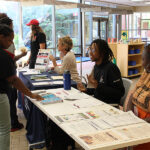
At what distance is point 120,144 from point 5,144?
1.20 metres

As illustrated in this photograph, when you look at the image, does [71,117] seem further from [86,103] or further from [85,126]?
[86,103]

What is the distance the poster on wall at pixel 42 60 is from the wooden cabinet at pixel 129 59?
3.96 meters

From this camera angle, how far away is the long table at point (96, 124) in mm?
1409

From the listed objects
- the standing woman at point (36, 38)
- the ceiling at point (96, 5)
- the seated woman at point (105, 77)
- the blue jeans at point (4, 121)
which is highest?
the ceiling at point (96, 5)

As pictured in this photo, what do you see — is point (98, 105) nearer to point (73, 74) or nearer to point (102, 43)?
point (102, 43)

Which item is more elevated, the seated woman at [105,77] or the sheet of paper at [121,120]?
the seated woman at [105,77]

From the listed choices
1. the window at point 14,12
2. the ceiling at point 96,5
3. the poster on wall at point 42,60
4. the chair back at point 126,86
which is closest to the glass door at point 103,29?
the ceiling at point 96,5

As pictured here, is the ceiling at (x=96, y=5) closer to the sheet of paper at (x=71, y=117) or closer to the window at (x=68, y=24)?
the window at (x=68, y=24)

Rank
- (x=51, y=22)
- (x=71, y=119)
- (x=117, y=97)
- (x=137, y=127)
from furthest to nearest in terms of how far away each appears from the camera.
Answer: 1. (x=51, y=22)
2. (x=117, y=97)
3. (x=71, y=119)
4. (x=137, y=127)

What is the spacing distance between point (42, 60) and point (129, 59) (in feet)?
15.3

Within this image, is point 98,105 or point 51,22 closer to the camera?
point 98,105

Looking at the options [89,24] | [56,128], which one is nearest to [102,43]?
[56,128]

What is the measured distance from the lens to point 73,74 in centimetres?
366

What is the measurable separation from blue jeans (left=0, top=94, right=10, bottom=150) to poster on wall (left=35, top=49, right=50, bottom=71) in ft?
6.59
